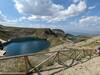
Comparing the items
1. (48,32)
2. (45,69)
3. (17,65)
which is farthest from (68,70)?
(48,32)

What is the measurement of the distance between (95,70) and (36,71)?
4.52 m

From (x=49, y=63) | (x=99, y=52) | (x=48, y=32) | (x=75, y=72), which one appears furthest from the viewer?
(x=48, y=32)

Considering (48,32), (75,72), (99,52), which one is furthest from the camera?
(48,32)

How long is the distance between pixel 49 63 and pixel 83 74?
10.9ft

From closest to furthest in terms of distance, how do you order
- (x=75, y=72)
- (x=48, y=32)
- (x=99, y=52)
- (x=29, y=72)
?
(x=29, y=72) < (x=75, y=72) < (x=99, y=52) < (x=48, y=32)

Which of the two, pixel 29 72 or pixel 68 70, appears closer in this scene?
pixel 29 72

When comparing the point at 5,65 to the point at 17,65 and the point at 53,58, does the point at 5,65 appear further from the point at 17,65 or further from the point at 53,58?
the point at 53,58

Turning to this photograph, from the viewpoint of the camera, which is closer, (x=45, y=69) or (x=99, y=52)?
(x=45, y=69)

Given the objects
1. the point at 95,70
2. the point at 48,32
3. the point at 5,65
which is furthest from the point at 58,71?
the point at 48,32

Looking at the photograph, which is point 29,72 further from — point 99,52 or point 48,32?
point 48,32

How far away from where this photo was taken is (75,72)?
36.8ft

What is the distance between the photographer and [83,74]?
430 inches

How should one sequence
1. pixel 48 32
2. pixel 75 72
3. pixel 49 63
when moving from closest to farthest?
pixel 75 72, pixel 49 63, pixel 48 32

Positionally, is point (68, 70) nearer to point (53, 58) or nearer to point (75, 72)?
point (75, 72)
